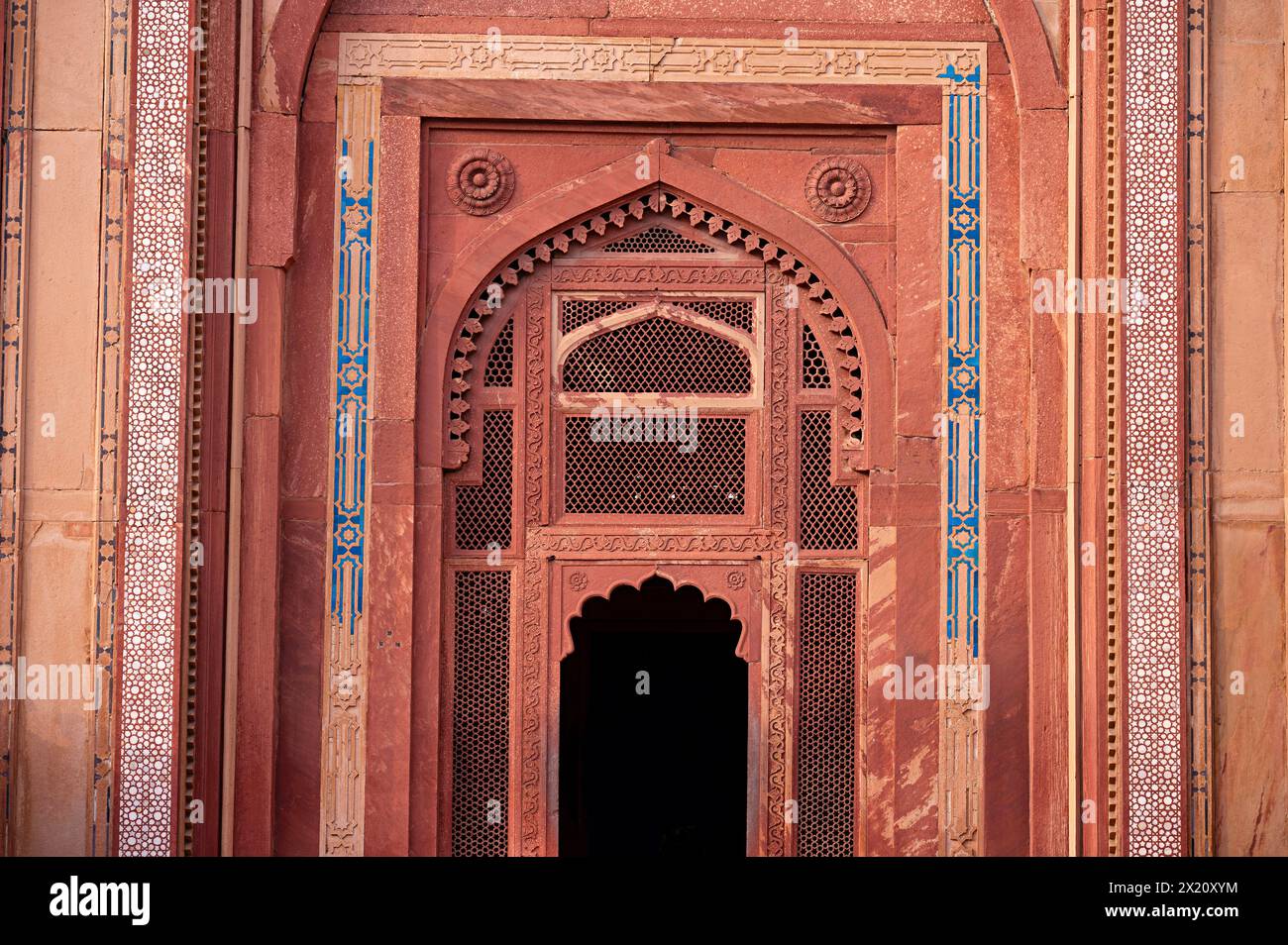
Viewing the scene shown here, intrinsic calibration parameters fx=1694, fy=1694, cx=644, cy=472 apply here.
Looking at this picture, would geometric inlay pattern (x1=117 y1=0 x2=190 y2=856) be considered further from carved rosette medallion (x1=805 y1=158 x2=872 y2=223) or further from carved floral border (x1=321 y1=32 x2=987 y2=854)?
carved rosette medallion (x1=805 y1=158 x2=872 y2=223)

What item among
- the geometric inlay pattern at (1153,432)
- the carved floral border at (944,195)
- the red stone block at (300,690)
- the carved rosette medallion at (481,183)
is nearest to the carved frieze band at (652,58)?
the carved floral border at (944,195)

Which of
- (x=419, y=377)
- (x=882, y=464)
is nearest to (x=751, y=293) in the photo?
(x=882, y=464)

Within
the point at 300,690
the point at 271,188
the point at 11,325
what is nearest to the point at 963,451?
the point at 300,690

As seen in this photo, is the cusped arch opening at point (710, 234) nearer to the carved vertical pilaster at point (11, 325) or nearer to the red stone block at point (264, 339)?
the red stone block at point (264, 339)

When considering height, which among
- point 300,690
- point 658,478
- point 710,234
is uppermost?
point 710,234

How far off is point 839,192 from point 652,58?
878mm

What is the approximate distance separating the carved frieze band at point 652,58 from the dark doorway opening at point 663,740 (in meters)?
3.68

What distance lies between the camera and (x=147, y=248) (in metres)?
6.07

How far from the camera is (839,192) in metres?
6.50

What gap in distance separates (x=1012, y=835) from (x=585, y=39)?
3.38 m

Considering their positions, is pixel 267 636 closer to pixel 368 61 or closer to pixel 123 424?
pixel 123 424

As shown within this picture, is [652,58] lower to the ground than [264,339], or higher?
higher

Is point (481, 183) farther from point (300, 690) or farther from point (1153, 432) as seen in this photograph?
point (1153, 432)

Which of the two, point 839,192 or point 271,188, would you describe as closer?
point 271,188
